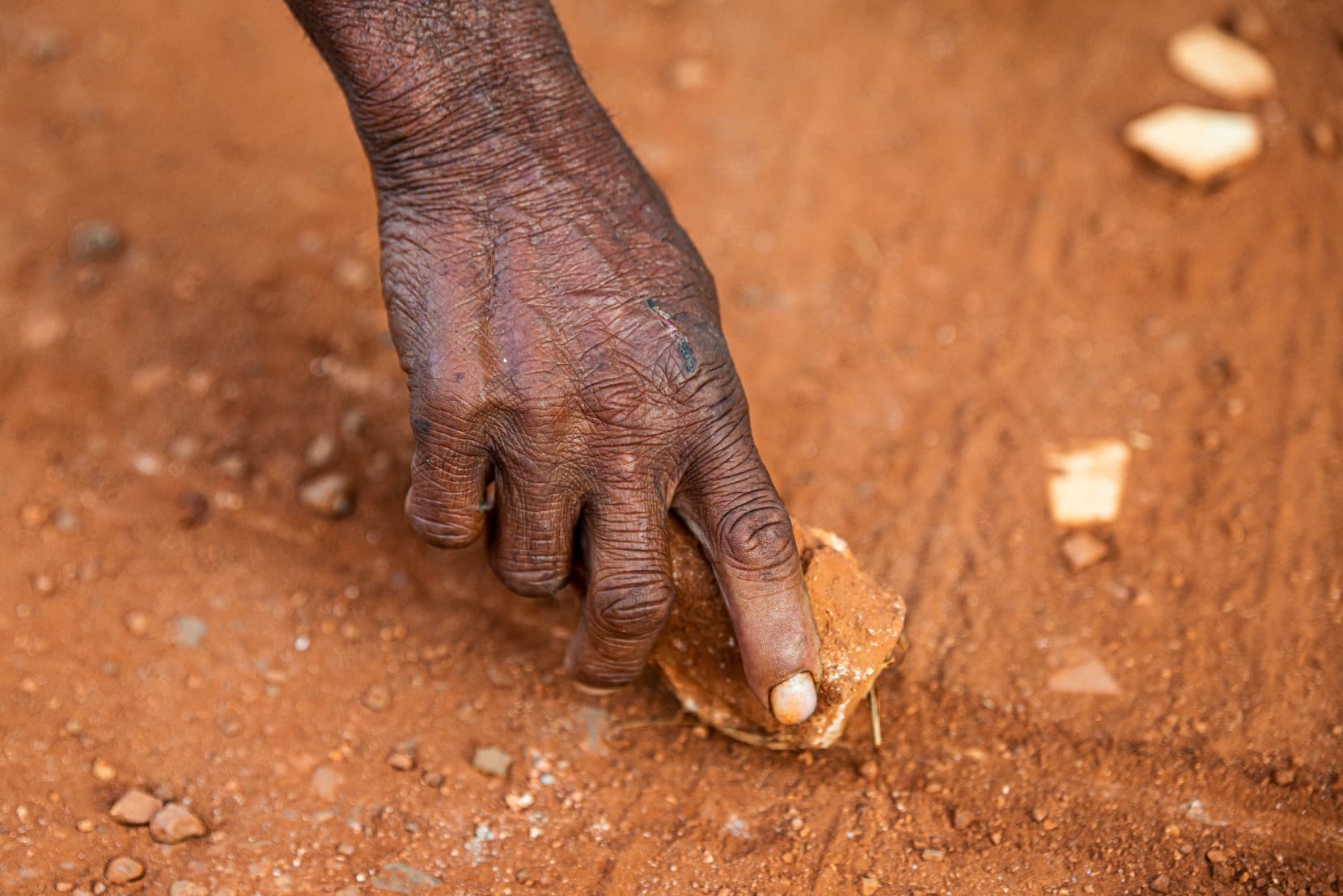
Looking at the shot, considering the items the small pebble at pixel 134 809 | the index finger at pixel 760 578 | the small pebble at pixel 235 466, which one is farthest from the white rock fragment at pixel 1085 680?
the small pebble at pixel 235 466

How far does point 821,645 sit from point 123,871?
1.17 m

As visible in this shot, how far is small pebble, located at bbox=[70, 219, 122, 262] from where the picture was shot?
2938 mm

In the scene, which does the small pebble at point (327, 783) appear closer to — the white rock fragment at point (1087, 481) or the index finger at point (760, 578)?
the index finger at point (760, 578)

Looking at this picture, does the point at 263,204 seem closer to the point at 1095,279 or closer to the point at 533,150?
the point at 533,150

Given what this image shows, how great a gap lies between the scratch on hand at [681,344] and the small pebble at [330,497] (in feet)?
3.00

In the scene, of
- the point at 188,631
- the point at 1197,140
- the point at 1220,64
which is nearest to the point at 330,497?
the point at 188,631

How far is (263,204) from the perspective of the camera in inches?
122

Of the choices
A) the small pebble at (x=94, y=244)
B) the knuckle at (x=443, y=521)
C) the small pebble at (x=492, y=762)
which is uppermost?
the small pebble at (x=94, y=244)

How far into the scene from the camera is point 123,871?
6.07 feet

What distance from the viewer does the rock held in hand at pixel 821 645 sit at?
1.93 meters

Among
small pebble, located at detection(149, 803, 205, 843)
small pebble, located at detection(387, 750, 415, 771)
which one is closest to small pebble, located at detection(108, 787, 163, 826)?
small pebble, located at detection(149, 803, 205, 843)

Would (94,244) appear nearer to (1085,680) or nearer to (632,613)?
(632,613)

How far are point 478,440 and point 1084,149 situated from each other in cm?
205

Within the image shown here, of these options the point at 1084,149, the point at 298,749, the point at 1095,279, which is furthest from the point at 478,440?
the point at 1084,149
